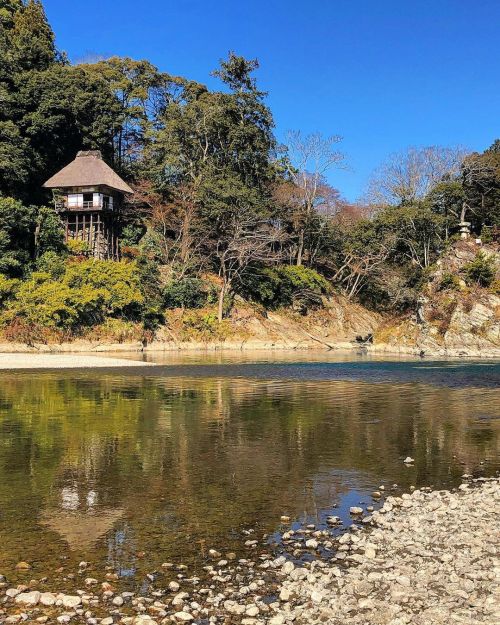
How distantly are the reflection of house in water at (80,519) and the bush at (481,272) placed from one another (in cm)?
4825

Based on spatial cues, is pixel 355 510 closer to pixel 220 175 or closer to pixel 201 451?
pixel 201 451

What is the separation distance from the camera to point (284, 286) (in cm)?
6053

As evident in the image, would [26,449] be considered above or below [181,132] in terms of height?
below

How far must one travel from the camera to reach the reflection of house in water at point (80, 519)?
312 inches

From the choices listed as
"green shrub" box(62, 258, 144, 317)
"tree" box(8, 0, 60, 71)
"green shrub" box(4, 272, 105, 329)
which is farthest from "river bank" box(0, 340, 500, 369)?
"tree" box(8, 0, 60, 71)

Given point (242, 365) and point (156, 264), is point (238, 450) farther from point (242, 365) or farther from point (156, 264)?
point (156, 264)

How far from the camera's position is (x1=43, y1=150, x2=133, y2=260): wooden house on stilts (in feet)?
170

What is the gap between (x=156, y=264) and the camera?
175ft

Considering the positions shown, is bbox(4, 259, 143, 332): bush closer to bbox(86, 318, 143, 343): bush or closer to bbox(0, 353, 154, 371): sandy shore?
bbox(86, 318, 143, 343): bush

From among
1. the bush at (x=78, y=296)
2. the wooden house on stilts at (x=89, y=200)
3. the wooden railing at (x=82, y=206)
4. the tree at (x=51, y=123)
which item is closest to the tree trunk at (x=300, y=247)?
the wooden house on stilts at (x=89, y=200)

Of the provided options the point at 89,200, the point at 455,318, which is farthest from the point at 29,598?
the point at 89,200

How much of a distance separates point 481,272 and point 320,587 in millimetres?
49843

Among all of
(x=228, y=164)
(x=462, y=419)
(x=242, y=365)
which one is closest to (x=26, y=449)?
(x=462, y=419)

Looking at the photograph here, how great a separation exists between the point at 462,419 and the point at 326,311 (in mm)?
46246
